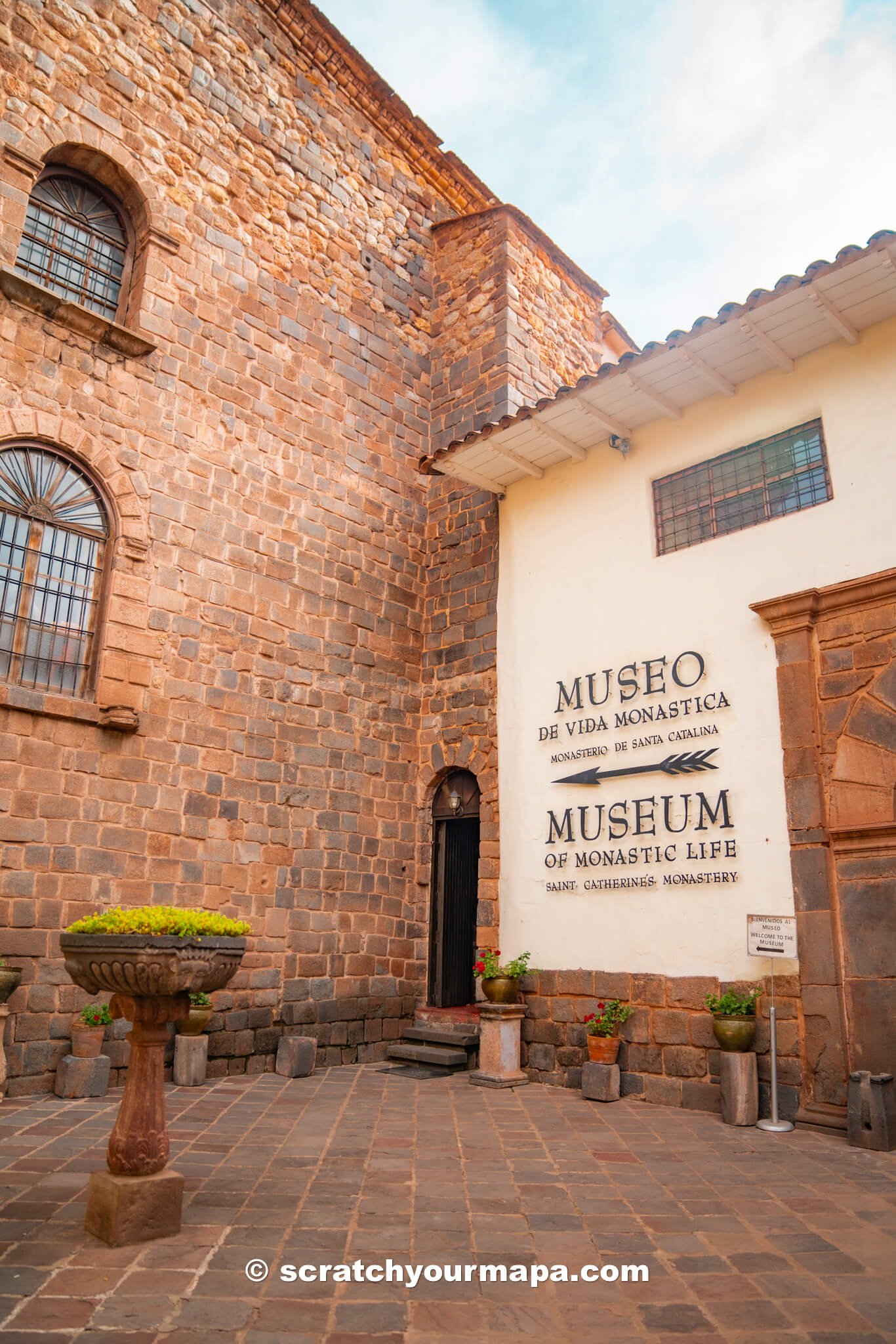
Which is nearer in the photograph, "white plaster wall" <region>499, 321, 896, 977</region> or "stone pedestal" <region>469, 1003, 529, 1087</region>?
"white plaster wall" <region>499, 321, 896, 977</region>

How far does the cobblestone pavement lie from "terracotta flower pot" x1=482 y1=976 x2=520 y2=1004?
1794 mm

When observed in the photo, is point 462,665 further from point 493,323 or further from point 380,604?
point 493,323

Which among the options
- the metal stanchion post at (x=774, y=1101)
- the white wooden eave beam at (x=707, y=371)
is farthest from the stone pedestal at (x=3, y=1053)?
the white wooden eave beam at (x=707, y=371)

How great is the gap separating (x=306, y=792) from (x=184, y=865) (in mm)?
1502

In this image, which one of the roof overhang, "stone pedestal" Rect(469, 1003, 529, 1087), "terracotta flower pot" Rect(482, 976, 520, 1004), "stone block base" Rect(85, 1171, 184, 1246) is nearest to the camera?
"stone block base" Rect(85, 1171, 184, 1246)

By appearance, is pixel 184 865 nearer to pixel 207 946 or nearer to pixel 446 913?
pixel 446 913

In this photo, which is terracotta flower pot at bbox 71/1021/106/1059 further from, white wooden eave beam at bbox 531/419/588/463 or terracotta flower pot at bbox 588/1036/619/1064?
white wooden eave beam at bbox 531/419/588/463

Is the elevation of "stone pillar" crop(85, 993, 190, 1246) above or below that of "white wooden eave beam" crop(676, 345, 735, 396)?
below

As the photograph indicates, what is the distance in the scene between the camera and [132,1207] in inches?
138

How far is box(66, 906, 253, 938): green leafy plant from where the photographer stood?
381cm

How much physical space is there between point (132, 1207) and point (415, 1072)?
16.4 ft

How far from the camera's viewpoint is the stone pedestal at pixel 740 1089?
623cm

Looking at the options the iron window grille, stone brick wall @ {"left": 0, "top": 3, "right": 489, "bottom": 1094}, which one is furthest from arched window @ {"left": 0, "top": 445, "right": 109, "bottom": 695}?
the iron window grille

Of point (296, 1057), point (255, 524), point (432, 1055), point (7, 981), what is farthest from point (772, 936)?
point (255, 524)
